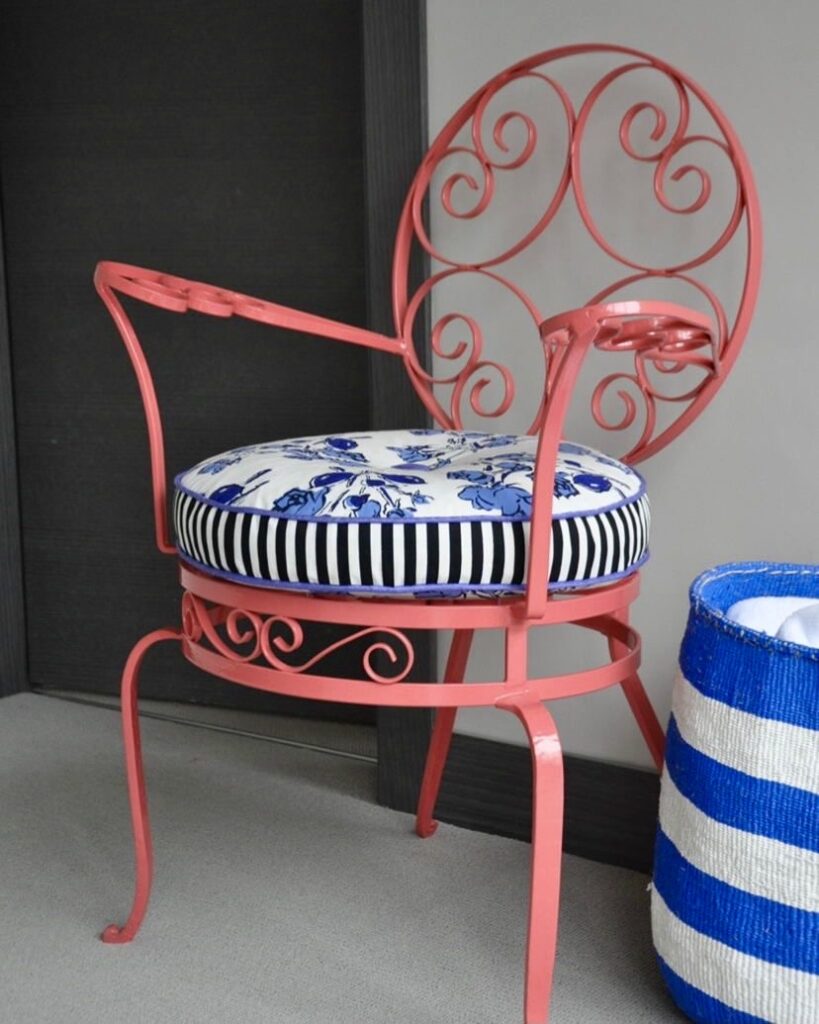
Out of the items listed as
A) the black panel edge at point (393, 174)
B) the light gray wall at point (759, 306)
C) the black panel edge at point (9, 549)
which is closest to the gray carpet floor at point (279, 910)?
the black panel edge at point (393, 174)

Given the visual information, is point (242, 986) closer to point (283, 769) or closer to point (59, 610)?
point (283, 769)

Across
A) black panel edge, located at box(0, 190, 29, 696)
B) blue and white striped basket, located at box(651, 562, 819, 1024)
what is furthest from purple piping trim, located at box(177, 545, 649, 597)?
black panel edge, located at box(0, 190, 29, 696)

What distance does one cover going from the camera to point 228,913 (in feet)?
4.66

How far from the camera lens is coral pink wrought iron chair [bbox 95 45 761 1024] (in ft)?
3.42

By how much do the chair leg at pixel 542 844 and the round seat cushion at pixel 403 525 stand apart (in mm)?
115

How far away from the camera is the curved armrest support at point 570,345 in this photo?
3.18 feet

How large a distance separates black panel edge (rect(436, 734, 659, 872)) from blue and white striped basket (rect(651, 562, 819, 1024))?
0.37m

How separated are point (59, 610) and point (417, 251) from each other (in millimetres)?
1023

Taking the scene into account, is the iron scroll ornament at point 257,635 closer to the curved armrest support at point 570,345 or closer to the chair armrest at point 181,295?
the curved armrest support at point 570,345

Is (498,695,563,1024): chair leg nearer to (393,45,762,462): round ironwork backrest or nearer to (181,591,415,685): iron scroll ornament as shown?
(181,591,415,685): iron scroll ornament

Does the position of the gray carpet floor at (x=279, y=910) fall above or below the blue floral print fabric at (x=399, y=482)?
below

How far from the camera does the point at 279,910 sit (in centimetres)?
142

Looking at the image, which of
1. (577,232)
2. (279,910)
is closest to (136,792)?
(279,910)

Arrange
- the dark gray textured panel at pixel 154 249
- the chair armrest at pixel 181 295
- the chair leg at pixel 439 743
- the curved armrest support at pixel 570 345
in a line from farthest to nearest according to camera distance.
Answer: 1. the dark gray textured panel at pixel 154 249
2. the chair leg at pixel 439 743
3. the chair armrest at pixel 181 295
4. the curved armrest support at pixel 570 345
